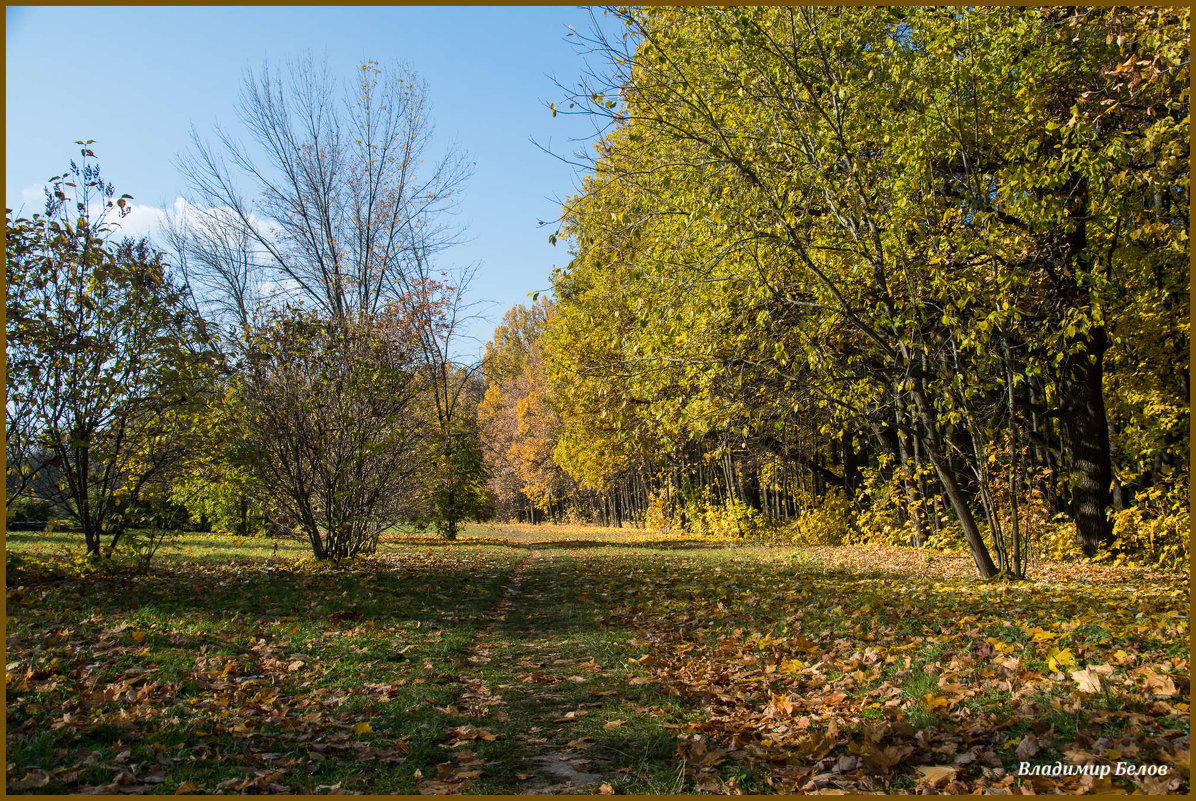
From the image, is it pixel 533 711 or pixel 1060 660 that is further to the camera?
pixel 533 711

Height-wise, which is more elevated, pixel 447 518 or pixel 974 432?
pixel 974 432

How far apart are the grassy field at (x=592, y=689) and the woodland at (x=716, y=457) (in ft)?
0.11

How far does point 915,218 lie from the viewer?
912 cm

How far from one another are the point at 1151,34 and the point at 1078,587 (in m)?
6.22

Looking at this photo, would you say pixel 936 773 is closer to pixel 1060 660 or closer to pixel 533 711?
→ pixel 1060 660

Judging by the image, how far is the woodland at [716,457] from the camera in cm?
353

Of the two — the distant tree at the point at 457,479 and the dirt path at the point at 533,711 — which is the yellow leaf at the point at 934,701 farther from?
the distant tree at the point at 457,479

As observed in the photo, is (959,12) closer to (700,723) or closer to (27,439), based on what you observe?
(700,723)

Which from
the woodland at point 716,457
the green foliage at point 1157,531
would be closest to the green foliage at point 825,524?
the woodland at point 716,457

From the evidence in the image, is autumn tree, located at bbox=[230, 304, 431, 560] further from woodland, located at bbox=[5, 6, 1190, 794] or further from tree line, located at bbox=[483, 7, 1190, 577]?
tree line, located at bbox=[483, 7, 1190, 577]

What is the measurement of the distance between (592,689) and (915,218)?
789 cm

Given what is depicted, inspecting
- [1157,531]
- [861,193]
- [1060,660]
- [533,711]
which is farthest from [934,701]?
[1157,531]

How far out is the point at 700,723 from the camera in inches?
154

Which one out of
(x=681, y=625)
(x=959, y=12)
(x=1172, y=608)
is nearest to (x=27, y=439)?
(x=681, y=625)
